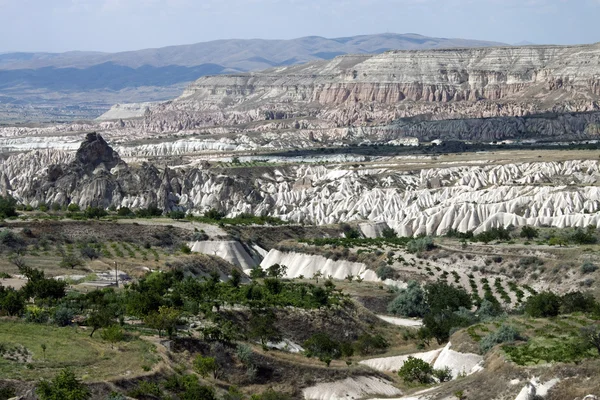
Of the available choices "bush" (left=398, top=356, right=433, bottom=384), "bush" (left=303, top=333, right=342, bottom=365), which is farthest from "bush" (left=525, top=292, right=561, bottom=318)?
"bush" (left=303, top=333, right=342, bottom=365)

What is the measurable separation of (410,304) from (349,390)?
1771 centimetres

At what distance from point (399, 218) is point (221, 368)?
190 feet

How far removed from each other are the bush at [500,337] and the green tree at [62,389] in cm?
1606

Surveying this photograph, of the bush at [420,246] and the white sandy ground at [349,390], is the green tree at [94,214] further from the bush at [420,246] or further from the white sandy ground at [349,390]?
Result: the white sandy ground at [349,390]

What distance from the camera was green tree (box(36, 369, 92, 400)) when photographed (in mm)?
30891

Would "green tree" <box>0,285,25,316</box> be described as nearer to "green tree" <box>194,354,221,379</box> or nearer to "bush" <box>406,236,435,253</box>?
→ "green tree" <box>194,354,221,379</box>

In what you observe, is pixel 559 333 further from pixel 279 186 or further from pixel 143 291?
pixel 279 186

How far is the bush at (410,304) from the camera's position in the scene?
191 feet

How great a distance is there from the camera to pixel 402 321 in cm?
5606

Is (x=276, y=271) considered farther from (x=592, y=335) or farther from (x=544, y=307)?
(x=592, y=335)

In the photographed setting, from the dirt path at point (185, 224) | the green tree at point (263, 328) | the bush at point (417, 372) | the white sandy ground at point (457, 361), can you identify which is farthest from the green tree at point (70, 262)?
the white sandy ground at point (457, 361)

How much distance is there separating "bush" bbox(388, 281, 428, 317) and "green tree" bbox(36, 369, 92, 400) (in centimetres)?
2868

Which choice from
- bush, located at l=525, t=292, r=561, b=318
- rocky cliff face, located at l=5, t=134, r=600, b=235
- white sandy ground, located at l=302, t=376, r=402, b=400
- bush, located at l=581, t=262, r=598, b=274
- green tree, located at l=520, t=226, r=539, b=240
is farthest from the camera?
rocky cliff face, located at l=5, t=134, r=600, b=235

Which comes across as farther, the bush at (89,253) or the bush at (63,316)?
the bush at (89,253)
